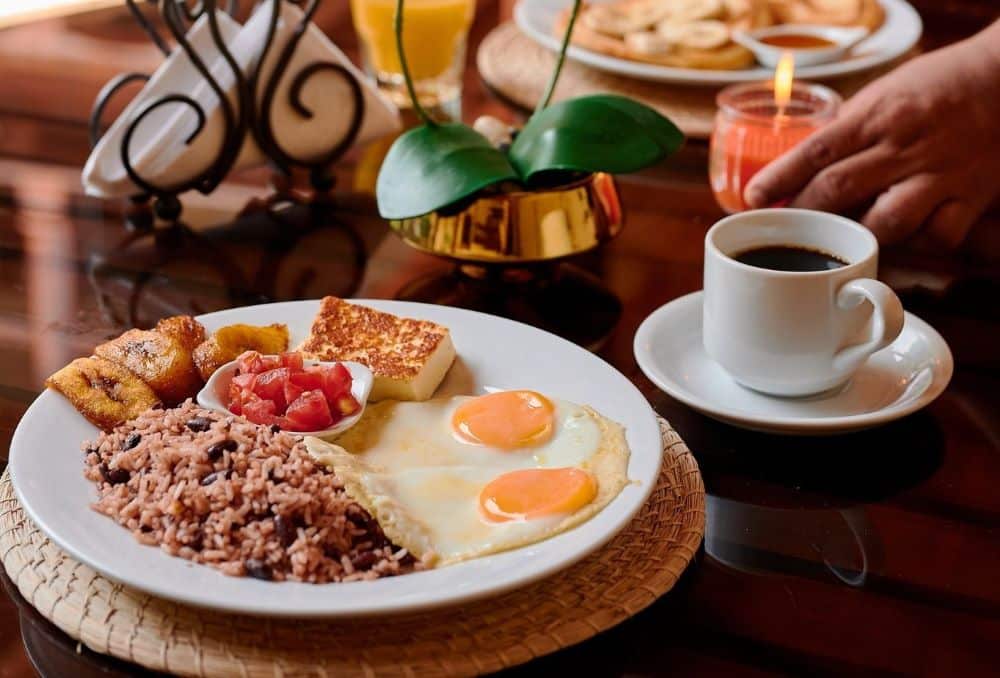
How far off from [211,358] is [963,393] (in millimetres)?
945

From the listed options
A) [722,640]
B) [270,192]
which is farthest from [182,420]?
[270,192]

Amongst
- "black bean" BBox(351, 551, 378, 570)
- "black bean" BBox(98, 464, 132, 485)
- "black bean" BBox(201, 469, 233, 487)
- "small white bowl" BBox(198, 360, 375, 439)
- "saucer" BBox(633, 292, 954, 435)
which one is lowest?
"saucer" BBox(633, 292, 954, 435)

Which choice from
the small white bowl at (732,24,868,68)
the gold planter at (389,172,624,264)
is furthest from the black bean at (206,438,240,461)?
the small white bowl at (732,24,868,68)

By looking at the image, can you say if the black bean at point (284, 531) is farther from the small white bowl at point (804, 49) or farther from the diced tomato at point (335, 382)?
the small white bowl at point (804, 49)

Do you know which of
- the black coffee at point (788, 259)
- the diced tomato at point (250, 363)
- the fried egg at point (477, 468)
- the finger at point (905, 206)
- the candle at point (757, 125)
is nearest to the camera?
the fried egg at point (477, 468)

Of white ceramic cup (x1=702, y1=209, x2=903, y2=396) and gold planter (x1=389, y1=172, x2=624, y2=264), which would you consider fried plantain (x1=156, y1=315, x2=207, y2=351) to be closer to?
gold planter (x1=389, y1=172, x2=624, y2=264)

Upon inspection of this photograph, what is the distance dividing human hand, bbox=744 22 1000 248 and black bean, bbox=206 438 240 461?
108 cm

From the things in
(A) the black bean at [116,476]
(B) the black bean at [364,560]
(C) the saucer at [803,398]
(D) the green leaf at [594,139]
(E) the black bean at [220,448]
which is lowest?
(C) the saucer at [803,398]

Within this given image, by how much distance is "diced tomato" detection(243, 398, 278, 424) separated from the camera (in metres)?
1.32

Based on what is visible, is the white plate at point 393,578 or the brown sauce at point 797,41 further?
the brown sauce at point 797,41

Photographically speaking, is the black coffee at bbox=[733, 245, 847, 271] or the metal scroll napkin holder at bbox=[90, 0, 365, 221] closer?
the black coffee at bbox=[733, 245, 847, 271]

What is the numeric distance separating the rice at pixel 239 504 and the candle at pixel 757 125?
1.14 meters

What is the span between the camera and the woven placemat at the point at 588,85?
2.49 meters

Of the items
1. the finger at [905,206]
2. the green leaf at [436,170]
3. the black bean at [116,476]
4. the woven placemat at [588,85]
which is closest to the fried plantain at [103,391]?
the black bean at [116,476]
